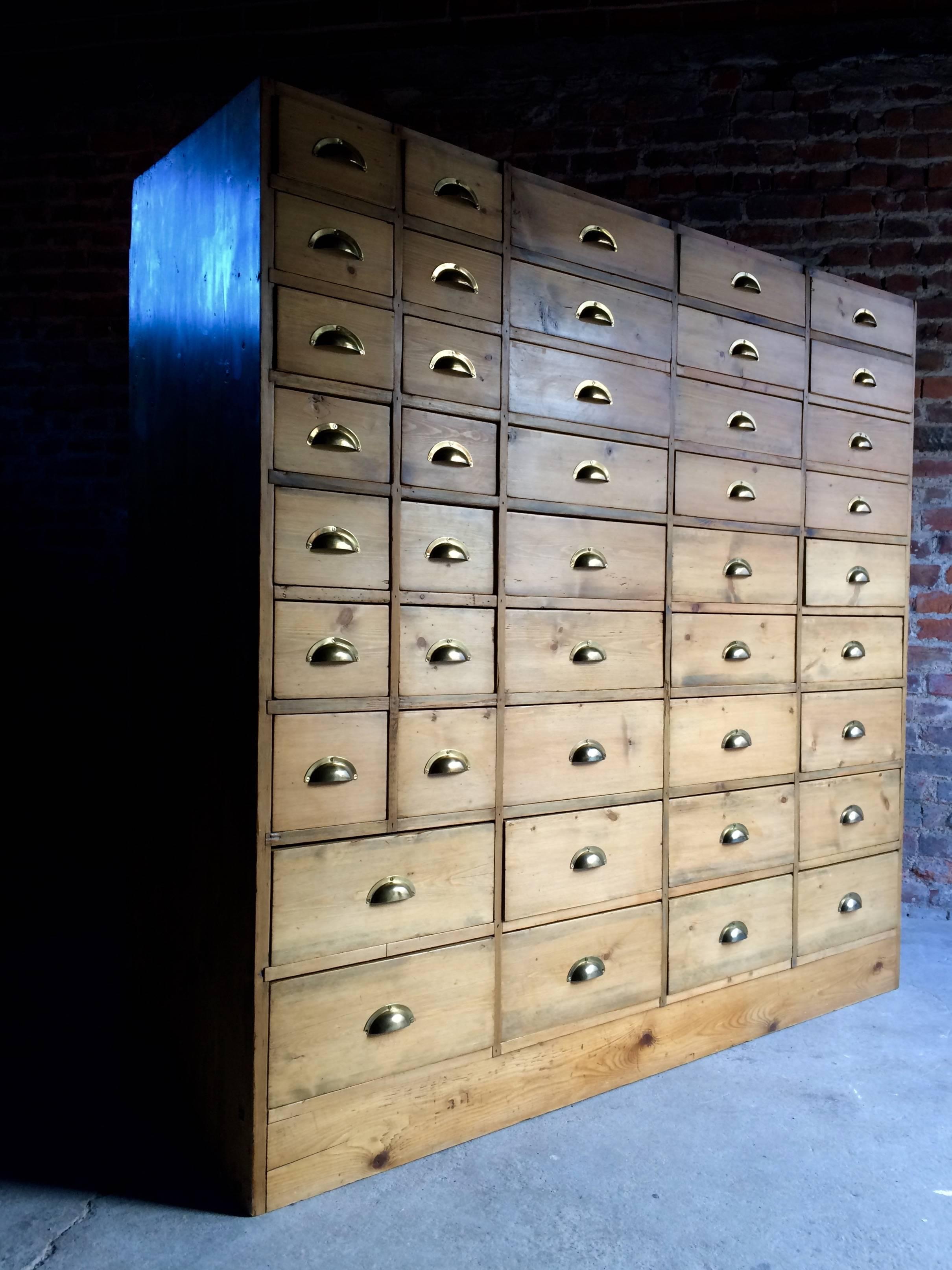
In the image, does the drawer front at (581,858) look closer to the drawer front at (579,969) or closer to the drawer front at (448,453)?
the drawer front at (579,969)

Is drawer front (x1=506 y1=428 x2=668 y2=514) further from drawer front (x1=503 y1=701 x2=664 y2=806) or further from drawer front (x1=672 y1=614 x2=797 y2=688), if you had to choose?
drawer front (x1=503 y1=701 x2=664 y2=806)

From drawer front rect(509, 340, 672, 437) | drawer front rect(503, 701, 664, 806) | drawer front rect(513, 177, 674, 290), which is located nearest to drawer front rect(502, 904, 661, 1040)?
drawer front rect(503, 701, 664, 806)

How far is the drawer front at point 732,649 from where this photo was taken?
2.55 m

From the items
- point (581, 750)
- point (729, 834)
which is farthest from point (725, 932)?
point (581, 750)

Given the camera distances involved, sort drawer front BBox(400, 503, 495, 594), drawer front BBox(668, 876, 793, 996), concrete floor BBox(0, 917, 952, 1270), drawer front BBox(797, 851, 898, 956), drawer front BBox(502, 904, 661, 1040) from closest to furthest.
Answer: concrete floor BBox(0, 917, 952, 1270), drawer front BBox(400, 503, 495, 594), drawer front BBox(502, 904, 661, 1040), drawer front BBox(668, 876, 793, 996), drawer front BBox(797, 851, 898, 956)

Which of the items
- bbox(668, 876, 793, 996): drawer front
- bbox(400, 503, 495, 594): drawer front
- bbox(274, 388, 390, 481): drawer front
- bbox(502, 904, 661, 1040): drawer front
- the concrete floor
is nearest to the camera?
the concrete floor

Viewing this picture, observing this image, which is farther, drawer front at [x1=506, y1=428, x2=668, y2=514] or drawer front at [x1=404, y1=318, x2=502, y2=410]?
drawer front at [x1=506, y1=428, x2=668, y2=514]

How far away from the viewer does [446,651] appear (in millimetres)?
2105

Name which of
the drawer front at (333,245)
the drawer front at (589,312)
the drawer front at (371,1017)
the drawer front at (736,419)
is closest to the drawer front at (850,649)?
the drawer front at (736,419)

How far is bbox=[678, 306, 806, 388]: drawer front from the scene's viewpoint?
8.37 ft

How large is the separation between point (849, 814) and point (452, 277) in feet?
6.20

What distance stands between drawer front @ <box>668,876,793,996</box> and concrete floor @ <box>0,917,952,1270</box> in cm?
25

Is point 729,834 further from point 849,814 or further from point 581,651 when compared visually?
point 581,651

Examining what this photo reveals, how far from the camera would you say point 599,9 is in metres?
3.72
